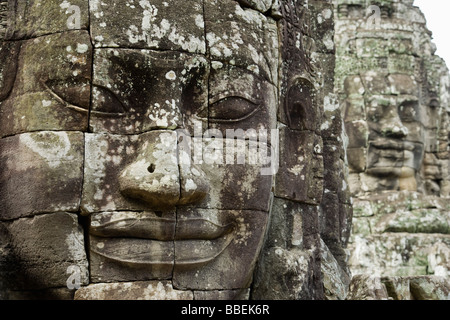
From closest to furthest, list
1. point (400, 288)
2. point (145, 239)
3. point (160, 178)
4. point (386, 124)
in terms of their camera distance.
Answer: point (160, 178), point (145, 239), point (400, 288), point (386, 124)

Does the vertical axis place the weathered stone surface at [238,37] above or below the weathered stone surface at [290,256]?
above

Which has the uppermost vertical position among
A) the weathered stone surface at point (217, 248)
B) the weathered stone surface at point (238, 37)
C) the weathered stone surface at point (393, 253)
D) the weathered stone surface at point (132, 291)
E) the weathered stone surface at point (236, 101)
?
the weathered stone surface at point (238, 37)

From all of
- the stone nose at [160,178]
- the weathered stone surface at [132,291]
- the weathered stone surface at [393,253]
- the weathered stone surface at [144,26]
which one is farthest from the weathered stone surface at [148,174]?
the weathered stone surface at [393,253]

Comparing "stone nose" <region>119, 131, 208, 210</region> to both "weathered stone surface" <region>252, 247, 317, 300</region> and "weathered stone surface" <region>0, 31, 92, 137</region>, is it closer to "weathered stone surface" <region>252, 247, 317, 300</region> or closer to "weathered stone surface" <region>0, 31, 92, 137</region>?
"weathered stone surface" <region>0, 31, 92, 137</region>

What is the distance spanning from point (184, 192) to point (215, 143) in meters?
0.47

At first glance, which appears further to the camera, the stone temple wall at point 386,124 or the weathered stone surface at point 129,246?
the stone temple wall at point 386,124

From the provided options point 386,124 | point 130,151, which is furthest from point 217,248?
point 386,124

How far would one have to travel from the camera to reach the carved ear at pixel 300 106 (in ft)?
17.4

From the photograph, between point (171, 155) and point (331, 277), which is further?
point (331, 277)

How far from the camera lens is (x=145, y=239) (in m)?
4.44

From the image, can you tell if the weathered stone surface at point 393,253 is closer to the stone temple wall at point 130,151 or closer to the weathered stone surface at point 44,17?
the stone temple wall at point 130,151

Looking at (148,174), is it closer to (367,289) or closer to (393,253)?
(367,289)

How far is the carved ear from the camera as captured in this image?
5.31 meters

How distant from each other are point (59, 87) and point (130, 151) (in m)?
0.56
